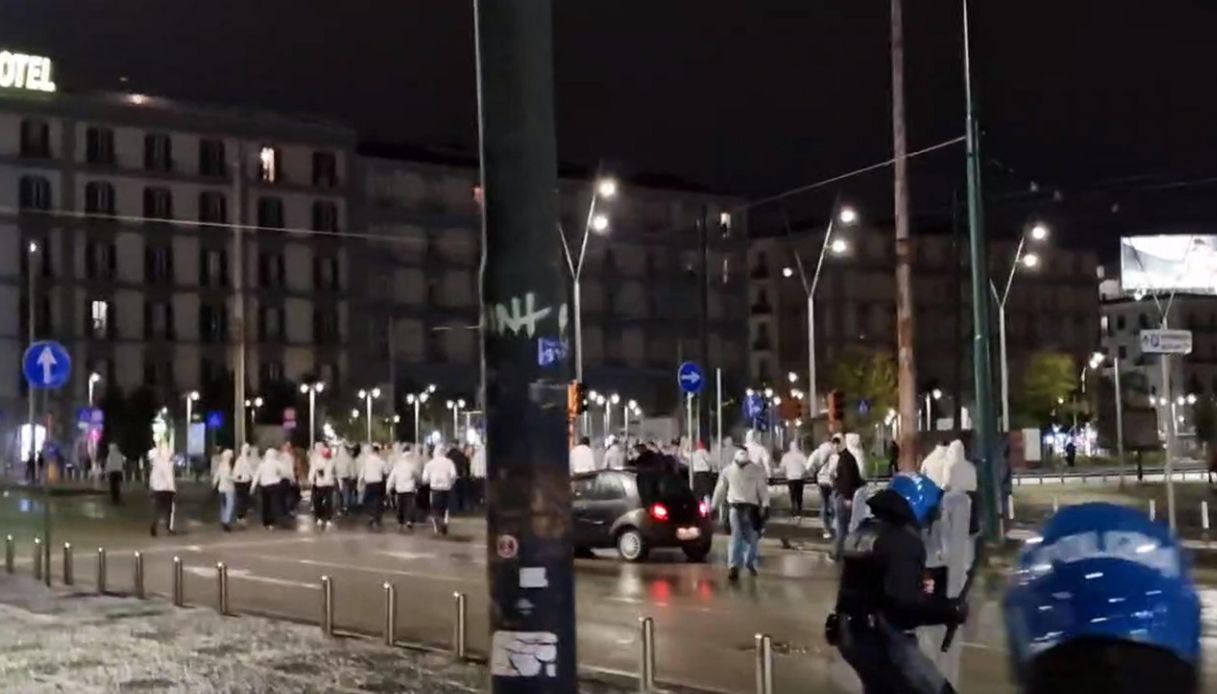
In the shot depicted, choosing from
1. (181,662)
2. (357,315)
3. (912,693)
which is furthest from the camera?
(357,315)

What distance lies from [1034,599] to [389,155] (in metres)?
102

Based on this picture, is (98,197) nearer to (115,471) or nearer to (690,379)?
(115,471)

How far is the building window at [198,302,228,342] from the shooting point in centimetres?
9631

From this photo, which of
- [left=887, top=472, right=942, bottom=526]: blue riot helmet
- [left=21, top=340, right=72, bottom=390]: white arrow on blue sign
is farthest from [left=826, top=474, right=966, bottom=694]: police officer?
[left=21, top=340, right=72, bottom=390]: white arrow on blue sign

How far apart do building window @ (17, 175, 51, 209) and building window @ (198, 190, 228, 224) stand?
8.98m

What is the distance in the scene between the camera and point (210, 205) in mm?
94500

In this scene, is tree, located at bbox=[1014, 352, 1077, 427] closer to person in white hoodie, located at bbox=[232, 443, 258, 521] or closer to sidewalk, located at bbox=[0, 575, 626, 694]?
person in white hoodie, located at bbox=[232, 443, 258, 521]

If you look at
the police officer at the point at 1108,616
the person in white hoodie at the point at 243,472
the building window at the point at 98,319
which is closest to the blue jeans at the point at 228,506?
the person in white hoodie at the point at 243,472

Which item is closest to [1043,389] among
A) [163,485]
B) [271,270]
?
[271,270]

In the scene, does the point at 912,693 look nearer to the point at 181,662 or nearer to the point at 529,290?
the point at 529,290

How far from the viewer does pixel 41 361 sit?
2105 cm

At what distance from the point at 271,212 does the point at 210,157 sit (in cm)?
505

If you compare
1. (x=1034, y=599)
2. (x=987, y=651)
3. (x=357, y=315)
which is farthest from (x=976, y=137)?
(x=357, y=315)

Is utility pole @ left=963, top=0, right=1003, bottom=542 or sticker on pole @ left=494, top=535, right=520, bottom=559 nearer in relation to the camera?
sticker on pole @ left=494, top=535, right=520, bottom=559
